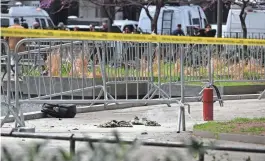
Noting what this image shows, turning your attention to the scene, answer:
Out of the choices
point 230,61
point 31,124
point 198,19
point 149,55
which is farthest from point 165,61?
point 198,19

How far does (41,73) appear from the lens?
1334 cm

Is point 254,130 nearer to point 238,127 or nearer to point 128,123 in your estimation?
point 238,127

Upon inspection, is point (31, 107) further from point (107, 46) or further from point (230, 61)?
point (230, 61)

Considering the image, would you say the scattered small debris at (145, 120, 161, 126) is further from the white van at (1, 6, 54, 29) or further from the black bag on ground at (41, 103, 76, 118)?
the white van at (1, 6, 54, 29)

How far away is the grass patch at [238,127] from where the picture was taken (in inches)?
415

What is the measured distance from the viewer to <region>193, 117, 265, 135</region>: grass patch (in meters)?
10.5

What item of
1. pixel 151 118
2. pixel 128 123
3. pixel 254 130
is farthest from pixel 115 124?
pixel 254 130

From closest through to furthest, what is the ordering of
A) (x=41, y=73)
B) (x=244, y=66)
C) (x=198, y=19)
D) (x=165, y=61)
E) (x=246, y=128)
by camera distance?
(x=246, y=128) < (x=41, y=73) < (x=165, y=61) < (x=244, y=66) < (x=198, y=19)

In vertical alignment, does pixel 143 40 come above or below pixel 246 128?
above

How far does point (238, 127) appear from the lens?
10891 mm

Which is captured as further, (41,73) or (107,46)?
(107,46)

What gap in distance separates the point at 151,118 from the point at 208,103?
48.8 inches

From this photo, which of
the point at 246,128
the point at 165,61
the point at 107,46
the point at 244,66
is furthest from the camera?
the point at 244,66

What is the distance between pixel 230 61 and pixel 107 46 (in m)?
4.22
